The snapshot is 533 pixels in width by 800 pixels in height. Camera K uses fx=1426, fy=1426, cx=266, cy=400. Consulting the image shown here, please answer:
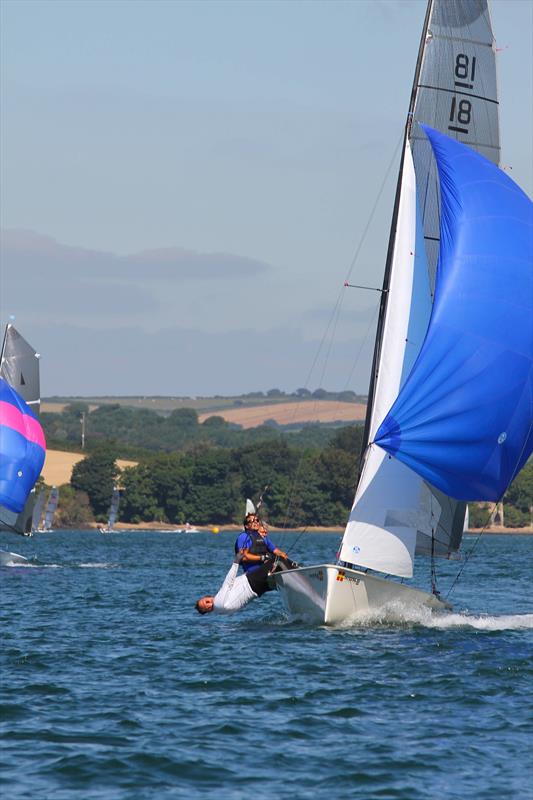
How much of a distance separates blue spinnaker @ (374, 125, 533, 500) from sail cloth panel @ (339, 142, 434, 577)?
177 centimetres

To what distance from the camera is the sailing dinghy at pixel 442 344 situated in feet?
83.6

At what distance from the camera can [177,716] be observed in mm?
18641

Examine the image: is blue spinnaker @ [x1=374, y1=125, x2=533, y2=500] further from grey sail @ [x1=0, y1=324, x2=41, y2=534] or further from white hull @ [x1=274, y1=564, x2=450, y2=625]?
grey sail @ [x1=0, y1=324, x2=41, y2=534]

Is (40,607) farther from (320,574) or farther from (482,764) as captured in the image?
(482,764)

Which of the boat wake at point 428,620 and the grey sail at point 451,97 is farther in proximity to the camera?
the grey sail at point 451,97

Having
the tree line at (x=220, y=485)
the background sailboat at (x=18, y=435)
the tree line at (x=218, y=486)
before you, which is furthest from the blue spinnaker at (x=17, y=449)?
the tree line at (x=220, y=485)

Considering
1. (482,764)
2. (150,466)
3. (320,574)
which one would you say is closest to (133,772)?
(482,764)

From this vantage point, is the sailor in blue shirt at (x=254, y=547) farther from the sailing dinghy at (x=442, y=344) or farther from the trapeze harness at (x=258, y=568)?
the sailing dinghy at (x=442, y=344)

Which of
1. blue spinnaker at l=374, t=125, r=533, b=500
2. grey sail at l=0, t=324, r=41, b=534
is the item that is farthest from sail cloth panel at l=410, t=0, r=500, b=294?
grey sail at l=0, t=324, r=41, b=534

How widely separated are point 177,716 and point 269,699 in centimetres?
173

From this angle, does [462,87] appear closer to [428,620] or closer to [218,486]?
[428,620]

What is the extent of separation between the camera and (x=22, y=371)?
57.1 metres

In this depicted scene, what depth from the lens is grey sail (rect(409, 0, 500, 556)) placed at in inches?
1138

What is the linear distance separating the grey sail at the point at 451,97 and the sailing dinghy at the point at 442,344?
25 mm
